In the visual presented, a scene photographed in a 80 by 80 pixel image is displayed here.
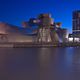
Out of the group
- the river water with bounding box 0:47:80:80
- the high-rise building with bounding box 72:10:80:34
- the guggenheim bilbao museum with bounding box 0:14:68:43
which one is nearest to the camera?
the river water with bounding box 0:47:80:80

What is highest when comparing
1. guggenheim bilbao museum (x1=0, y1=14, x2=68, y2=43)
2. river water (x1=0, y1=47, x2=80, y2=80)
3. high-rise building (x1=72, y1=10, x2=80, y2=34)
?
high-rise building (x1=72, y1=10, x2=80, y2=34)

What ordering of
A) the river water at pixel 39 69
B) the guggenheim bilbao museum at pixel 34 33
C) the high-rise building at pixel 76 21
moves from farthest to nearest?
the high-rise building at pixel 76 21 → the guggenheim bilbao museum at pixel 34 33 → the river water at pixel 39 69

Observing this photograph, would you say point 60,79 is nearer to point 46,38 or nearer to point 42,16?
point 46,38

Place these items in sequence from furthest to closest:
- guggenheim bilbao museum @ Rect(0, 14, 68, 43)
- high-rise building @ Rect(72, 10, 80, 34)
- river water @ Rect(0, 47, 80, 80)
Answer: high-rise building @ Rect(72, 10, 80, 34) → guggenheim bilbao museum @ Rect(0, 14, 68, 43) → river water @ Rect(0, 47, 80, 80)

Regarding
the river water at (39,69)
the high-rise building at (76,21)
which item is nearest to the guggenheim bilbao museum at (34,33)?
the high-rise building at (76,21)

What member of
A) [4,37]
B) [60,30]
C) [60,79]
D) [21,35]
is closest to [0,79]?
[60,79]

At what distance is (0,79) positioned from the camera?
14.3 feet

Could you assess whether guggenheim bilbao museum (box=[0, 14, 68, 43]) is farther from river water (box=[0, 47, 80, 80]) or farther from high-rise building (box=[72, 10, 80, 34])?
river water (box=[0, 47, 80, 80])

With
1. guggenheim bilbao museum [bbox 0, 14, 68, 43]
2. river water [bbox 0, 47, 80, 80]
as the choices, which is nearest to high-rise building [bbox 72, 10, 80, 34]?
guggenheim bilbao museum [bbox 0, 14, 68, 43]

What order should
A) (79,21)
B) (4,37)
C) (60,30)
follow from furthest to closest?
(79,21) < (60,30) < (4,37)

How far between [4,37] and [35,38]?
25.8 ft

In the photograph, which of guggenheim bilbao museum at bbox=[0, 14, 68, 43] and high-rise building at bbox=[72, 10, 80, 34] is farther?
high-rise building at bbox=[72, 10, 80, 34]

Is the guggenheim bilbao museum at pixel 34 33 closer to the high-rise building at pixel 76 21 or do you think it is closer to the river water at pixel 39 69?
the high-rise building at pixel 76 21

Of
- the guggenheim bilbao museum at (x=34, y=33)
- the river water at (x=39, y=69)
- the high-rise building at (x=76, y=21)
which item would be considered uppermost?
the high-rise building at (x=76, y=21)
